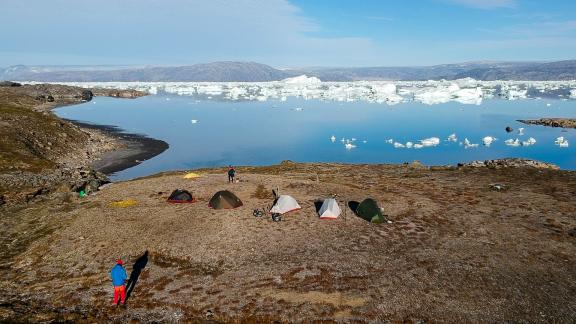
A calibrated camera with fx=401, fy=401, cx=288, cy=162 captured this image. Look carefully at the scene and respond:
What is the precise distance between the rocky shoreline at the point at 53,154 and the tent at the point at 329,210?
23285 millimetres

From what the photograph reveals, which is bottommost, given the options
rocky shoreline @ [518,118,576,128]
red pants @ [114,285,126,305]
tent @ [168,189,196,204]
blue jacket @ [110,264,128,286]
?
rocky shoreline @ [518,118,576,128]

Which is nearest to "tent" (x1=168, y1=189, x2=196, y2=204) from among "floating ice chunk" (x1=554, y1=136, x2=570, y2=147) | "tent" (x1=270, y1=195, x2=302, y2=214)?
"tent" (x1=270, y1=195, x2=302, y2=214)

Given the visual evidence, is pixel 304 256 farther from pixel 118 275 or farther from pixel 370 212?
pixel 118 275

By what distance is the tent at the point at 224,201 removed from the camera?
1288 inches

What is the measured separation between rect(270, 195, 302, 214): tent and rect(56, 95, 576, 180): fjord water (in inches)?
1511

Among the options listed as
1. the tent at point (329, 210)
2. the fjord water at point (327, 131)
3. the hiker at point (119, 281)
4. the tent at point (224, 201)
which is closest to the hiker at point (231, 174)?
the tent at point (224, 201)

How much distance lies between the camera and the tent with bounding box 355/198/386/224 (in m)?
30.0

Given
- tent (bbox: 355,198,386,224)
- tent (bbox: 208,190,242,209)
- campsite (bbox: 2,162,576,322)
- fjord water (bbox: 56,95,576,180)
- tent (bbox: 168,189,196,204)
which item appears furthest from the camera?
fjord water (bbox: 56,95,576,180)

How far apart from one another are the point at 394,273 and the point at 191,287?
1111cm

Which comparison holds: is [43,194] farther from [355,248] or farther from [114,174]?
[355,248]

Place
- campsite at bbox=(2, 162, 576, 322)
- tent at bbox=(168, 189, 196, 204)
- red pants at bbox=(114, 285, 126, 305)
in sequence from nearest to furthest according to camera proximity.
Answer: campsite at bbox=(2, 162, 576, 322) → red pants at bbox=(114, 285, 126, 305) → tent at bbox=(168, 189, 196, 204)

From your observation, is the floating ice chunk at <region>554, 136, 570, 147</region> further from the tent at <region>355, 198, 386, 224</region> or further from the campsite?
the tent at <region>355, 198, 386, 224</region>

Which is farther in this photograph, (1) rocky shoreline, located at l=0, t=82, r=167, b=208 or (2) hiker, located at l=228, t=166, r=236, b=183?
(1) rocky shoreline, located at l=0, t=82, r=167, b=208

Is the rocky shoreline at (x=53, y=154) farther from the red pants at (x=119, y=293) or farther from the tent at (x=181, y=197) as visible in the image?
the red pants at (x=119, y=293)
